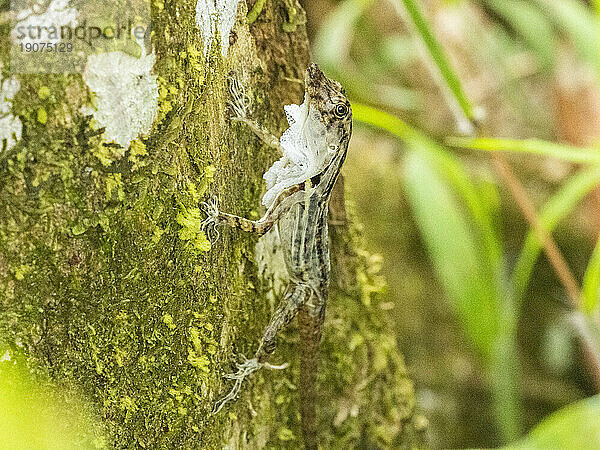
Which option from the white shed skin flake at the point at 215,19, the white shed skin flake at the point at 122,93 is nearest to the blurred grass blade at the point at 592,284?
Result: the white shed skin flake at the point at 215,19

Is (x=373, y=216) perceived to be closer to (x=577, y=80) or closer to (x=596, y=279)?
(x=577, y=80)

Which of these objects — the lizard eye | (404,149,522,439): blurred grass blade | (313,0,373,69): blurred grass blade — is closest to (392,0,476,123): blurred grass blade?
the lizard eye

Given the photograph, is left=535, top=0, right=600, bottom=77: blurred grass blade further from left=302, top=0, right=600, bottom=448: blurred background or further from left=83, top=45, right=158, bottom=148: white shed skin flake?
left=83, top=45, right=158, bottom=148: white shed skin flake

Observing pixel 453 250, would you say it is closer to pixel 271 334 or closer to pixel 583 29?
pixel 583 29

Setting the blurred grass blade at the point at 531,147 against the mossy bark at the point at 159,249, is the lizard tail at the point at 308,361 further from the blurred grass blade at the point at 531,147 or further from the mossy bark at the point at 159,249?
the blurred grass blade at the point at 531,147

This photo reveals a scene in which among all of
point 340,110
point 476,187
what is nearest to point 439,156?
point 340,110

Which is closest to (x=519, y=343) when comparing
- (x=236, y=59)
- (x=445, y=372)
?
(x=445, y=372)
